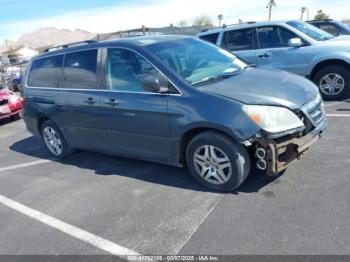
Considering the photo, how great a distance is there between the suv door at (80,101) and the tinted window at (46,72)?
7.1 inches

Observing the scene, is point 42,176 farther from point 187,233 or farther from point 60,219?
point 187,233

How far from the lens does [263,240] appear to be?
10.5 ft

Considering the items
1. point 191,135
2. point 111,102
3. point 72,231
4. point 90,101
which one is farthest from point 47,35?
point 72,231

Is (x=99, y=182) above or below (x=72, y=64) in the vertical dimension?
below

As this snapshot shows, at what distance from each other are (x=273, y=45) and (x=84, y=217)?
5.93 metres

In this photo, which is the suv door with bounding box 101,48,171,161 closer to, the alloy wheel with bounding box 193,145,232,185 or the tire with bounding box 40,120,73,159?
the alloy wheel with bounding box 193,145,232,185

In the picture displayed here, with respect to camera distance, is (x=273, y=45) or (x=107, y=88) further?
(x=273, y=45)

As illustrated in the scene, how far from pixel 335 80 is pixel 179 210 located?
5110mm

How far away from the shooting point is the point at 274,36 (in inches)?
323

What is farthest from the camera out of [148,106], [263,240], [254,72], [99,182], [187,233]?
[99,182]

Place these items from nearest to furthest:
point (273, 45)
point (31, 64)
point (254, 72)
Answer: point (254, 72)
point (31, 64)
point (273, 45)

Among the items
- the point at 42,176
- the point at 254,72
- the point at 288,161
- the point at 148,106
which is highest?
the point at 254,72

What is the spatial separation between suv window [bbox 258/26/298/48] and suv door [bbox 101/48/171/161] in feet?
15.0

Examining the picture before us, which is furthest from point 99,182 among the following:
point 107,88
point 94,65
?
point 94,65
